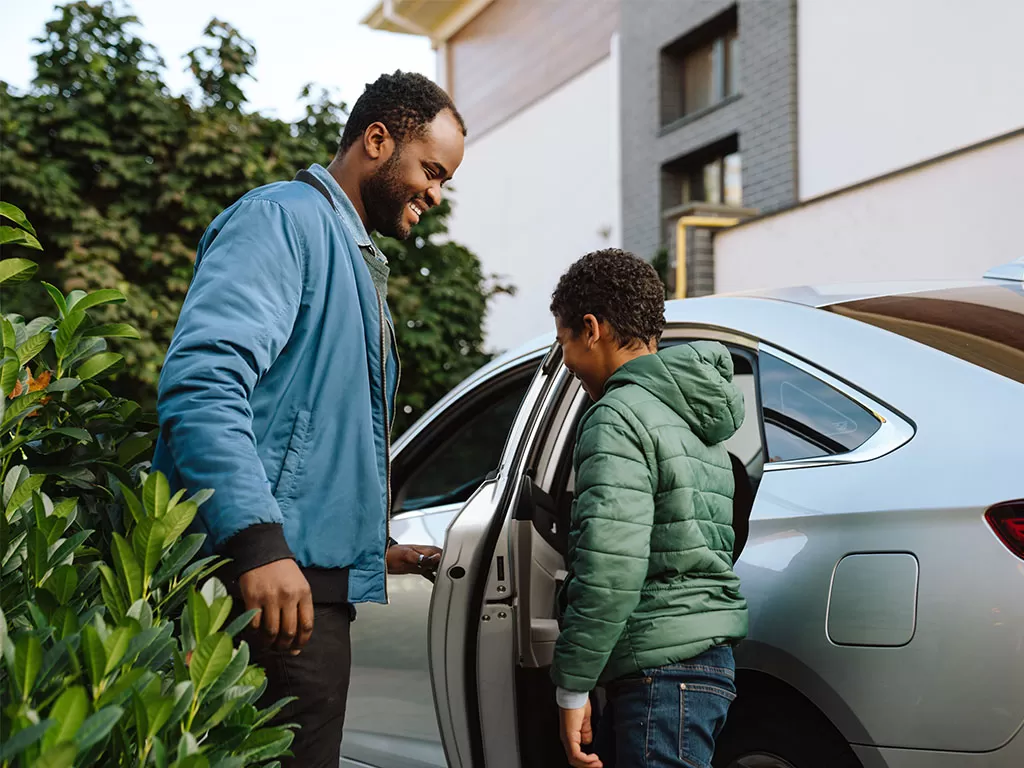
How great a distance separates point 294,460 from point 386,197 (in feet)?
1.86

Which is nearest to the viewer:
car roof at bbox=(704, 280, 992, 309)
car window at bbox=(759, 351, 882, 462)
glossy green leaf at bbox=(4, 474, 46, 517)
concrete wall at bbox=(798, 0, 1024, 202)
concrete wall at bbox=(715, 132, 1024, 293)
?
glossy green leaf at bbox=(4, 474, 46, 517)

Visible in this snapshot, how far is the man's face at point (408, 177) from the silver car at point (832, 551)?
34.8 inches

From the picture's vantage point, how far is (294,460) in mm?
→ 1913

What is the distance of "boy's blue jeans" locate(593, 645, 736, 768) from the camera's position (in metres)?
2.17

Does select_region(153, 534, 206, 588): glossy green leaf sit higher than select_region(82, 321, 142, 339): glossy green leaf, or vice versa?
select_region(82, 321, 142, 339): glossy green leaf

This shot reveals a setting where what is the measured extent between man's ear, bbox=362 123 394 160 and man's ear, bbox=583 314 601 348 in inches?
21.4

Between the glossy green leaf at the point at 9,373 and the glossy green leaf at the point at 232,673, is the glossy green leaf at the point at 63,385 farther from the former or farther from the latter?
the glossy green leaf at the point at 232,673

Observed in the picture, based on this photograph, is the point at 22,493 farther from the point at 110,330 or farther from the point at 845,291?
the point at 845,291

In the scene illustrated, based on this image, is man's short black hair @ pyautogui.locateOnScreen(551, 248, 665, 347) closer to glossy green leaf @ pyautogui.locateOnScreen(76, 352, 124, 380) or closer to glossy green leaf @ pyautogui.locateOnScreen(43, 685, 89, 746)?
glossy green leaf @ pyautogui.locateOnScreen(76, 352, 124, 380)

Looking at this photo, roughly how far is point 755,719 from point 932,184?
5.87 m

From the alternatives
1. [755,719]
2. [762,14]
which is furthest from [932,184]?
[755,719]

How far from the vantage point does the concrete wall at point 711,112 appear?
1072 cm

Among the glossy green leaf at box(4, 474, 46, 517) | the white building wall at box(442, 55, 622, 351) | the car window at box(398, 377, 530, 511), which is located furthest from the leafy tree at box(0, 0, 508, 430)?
the glossy green leaf at box(4, 474, 46, 517)

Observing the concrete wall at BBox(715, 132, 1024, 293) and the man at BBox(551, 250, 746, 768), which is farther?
the concrete wall at BBox(715, 132, 1024, 293)
